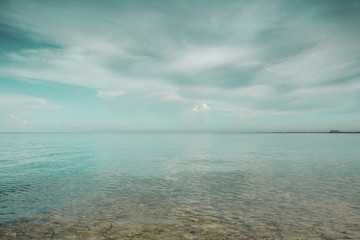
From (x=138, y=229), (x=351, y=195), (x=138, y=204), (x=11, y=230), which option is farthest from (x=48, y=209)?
(x=351, y=195)

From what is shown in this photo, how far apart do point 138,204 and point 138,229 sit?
13.7ft

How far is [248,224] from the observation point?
11734 mm

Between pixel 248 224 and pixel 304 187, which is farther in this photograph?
pixel 304 187

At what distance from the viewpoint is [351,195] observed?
17312mm

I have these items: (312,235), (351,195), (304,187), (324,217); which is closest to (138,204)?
(312,235)

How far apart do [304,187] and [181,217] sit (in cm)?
1437

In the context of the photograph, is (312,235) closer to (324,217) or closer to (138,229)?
(324,217)

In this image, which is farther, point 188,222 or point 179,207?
point 179,207

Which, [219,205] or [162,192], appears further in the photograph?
[162,192]

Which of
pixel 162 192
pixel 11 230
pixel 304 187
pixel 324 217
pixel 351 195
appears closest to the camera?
pixel 11 230

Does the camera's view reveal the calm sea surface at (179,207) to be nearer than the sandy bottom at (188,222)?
No

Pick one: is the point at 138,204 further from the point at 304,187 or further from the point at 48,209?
the point at 304,187

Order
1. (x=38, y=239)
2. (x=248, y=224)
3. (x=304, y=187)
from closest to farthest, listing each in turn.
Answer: (x=38, y=239)
(x=248, y=224)
(x=304, y=187)

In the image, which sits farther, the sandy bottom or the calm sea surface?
the calm sea surface
